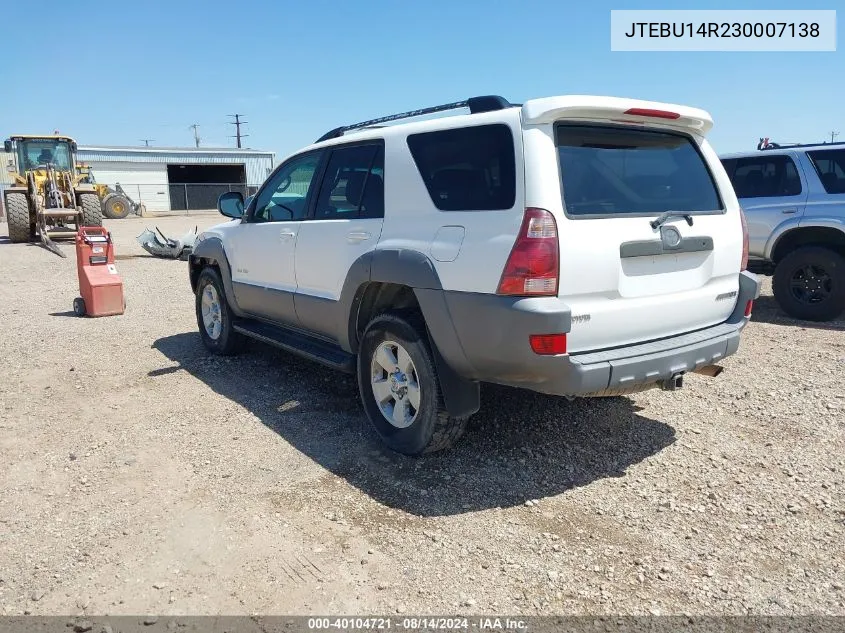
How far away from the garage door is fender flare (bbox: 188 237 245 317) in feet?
120

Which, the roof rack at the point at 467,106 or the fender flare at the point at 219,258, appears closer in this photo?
the roof rack at the point at 467,106

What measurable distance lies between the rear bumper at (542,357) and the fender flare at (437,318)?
0.18ft

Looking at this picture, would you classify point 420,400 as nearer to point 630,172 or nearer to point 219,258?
point 630,172

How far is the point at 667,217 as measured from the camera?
357cm

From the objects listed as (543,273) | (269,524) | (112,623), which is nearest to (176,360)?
(269,524)

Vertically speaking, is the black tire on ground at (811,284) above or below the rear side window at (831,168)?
below

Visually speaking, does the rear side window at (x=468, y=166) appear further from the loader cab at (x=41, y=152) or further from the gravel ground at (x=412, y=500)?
the loader cab at (x=41, y=152)

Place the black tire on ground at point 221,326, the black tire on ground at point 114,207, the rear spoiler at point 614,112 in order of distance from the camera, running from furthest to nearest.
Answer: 1. the black tire on ground at point 114,207
2. the black tire on ground at point 221,326
3. the rear spoiler at point 614,112

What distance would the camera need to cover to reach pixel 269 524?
3.29 meters

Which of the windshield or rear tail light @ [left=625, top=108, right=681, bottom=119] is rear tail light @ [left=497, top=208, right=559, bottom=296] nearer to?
rear tail light @ [left=625, top=108, right=681, bottom=119]

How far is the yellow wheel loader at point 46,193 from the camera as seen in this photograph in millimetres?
18203

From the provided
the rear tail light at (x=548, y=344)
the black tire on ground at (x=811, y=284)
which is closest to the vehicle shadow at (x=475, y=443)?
the rear tail light at (x=548, y=344)

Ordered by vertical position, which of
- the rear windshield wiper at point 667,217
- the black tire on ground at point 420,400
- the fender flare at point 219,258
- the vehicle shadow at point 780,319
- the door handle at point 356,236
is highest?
the rear windshield wiper at point 667,217


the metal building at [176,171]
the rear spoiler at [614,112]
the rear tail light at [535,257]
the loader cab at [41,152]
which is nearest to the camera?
the rear tail light at [535,257]
